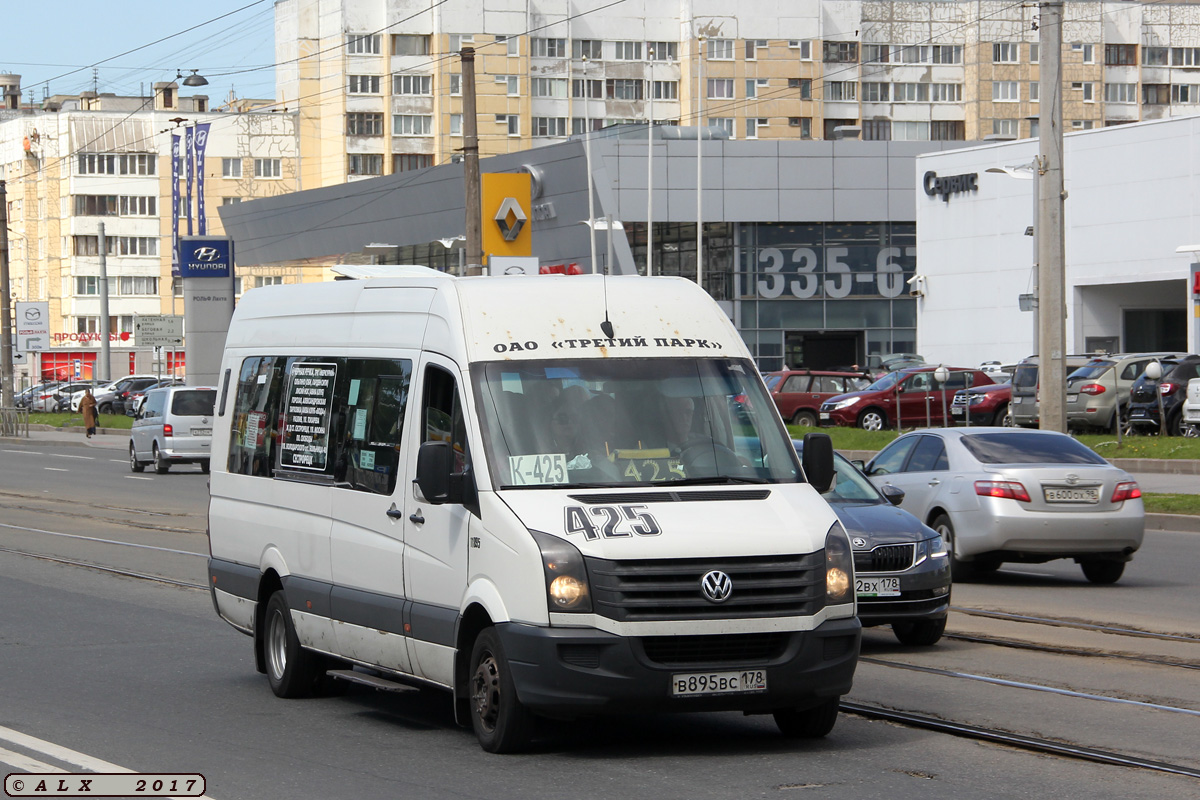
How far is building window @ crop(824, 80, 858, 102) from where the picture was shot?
112m

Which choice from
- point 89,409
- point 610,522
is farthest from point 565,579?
point 89,409

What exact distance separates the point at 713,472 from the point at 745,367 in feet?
2.49

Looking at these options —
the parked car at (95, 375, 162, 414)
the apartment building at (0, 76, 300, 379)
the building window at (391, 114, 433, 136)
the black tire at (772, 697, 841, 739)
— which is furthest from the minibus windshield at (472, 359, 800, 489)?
the apartment building at (0, 76, 300, 379)

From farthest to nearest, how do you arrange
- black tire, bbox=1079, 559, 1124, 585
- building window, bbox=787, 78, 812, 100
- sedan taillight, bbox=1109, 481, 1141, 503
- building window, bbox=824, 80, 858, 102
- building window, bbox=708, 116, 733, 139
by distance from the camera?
1. building window, bbox=824, 80, 858, 102
2. building window, bbox=708, 116, 733, 139
3. building window, bbox=787, 78, 812, 100
4. black tire, bbox=1079, 559, 1124, 585
5. sedan taillight, bbox=1109, 481, 1141, 503

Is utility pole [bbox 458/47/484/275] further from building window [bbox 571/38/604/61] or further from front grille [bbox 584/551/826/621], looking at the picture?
building window [bbox 571/38/604/61]

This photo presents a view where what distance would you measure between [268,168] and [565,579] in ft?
364

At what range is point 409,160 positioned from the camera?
11000cm

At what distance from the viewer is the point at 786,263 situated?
69.1 m

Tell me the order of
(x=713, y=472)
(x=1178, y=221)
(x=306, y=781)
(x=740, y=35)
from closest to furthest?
(x=306, y=781) → (x=713, y=472) → (x=1178, y=221) → (x=740, y=35)

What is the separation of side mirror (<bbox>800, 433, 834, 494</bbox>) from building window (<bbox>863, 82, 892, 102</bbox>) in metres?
109

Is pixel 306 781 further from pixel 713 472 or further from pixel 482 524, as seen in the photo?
pixel 713 472

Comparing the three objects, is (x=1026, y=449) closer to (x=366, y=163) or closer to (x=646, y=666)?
(x=646, y=666)

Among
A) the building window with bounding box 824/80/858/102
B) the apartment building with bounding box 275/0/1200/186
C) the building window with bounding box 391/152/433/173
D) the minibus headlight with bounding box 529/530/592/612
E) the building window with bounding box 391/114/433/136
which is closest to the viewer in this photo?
the minibus headlight with bounding box 529/530/592/612

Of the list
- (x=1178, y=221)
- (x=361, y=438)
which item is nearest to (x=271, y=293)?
(x=361, y=438)
